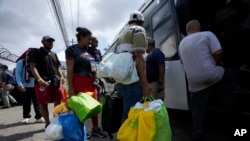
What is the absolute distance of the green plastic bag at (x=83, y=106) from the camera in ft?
9.93

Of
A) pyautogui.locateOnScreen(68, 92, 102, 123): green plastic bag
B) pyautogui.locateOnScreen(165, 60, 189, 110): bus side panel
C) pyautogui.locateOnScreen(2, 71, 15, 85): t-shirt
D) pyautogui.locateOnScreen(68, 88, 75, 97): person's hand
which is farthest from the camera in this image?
pyautogui.locateOnScreen(2, 71, 15, 85): t-shirt

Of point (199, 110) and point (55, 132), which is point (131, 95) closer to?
point (55, 132)

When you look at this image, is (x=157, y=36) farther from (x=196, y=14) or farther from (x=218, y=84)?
(x=218, y=84)

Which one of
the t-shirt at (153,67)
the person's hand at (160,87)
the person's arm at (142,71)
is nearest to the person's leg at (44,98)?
the t-shirt at (153,67)

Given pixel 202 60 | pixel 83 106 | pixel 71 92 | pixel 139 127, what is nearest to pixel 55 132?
pixel 83 106

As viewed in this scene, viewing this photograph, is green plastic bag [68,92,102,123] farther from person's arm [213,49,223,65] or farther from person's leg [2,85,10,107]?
person's leg [2,85,10,107]

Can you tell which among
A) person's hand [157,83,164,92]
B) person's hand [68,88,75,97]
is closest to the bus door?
person's hand [157,83,164,92]

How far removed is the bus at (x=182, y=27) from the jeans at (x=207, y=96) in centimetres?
19

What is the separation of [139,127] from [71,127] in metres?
1.15

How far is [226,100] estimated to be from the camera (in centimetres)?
335

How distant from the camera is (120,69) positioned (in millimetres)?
2682

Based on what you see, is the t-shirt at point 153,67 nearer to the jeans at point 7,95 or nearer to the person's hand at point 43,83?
the person's hand at point 43,83

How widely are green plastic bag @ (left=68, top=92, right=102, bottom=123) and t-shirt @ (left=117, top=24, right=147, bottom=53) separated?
2.48 feet

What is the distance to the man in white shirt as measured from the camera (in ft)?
10.9
